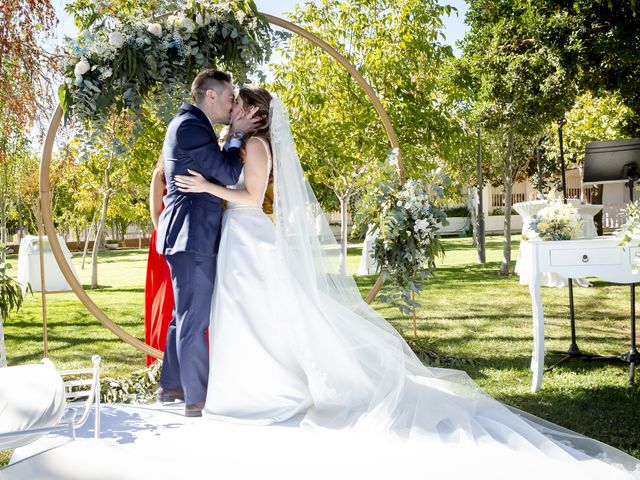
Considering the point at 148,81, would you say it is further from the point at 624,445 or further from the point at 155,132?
the point at 155,132

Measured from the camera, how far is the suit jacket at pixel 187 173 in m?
4.34

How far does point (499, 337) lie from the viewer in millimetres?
7184

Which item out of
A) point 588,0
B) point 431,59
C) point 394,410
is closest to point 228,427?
point 394,410

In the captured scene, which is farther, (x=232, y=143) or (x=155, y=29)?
(x=155, y=29)

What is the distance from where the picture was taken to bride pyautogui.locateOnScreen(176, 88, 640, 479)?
4.19m

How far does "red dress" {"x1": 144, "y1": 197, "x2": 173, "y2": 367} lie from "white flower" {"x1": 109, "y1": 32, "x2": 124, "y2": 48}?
152 centimetres

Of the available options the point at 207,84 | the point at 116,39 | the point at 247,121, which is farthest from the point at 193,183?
the point at 116,39

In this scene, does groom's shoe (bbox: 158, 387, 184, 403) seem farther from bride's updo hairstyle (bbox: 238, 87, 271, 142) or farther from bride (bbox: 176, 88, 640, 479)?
bride's updo hairstyle (bbox: 238, 87, 271, 142)

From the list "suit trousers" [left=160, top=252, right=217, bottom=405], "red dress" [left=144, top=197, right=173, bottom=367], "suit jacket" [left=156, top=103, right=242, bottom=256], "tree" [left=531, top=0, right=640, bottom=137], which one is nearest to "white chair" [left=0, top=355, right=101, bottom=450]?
"suit trousers" [left=160, top=252, right=217, bottom=405]

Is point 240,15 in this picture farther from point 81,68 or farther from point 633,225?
point 633,225

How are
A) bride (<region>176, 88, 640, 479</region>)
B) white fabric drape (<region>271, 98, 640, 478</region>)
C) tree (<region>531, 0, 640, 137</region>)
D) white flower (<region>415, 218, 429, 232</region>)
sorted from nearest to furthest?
white fabric drape (<region>271, 98, 640, 478</region>) → bride (<region>176, 88, 640, 479</region>) → white flower (<region>415, 218, 429, 232</region>) → tree (<region>531, 0, 640, 137</region>)

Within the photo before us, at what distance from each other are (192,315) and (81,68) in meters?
2.02

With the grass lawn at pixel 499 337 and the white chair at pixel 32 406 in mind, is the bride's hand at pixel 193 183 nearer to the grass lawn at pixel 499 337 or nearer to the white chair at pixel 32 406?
the white chair at pixel 32 406

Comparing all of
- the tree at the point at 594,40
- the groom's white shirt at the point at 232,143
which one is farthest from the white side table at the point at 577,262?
the tree at the point at 594,40
